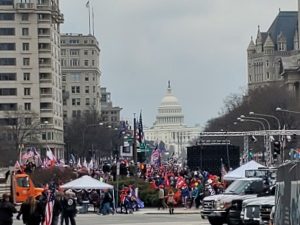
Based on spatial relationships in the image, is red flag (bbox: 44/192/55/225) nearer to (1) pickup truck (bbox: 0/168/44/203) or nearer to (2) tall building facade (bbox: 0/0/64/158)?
(1) pickup truck (bbox: 0/168/44/203)

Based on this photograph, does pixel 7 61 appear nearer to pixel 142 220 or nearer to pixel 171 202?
pixel 171 202

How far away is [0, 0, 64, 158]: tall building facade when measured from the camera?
5551 inches

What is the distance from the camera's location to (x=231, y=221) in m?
34.7

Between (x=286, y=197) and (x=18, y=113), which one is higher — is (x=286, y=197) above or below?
below

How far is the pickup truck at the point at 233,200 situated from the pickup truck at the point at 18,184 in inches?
738

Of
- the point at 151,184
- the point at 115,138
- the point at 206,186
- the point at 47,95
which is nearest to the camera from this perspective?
the point at 206,186

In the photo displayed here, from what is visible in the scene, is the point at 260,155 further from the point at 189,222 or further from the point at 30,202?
the point at 30,202

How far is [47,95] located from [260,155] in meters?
Answer: 41.9

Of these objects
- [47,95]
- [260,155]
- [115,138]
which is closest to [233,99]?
[115,138]

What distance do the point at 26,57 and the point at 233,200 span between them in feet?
356

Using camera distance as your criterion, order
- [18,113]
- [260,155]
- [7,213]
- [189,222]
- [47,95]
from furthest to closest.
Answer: [47,95]
[18,113]
[260,155]
[189,222]
[7,213]

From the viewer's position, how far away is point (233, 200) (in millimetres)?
35031

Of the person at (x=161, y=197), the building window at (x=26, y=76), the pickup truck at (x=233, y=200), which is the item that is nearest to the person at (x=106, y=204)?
the person at (x=161, y=197)

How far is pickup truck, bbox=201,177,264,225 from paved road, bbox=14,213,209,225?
3304 mm
